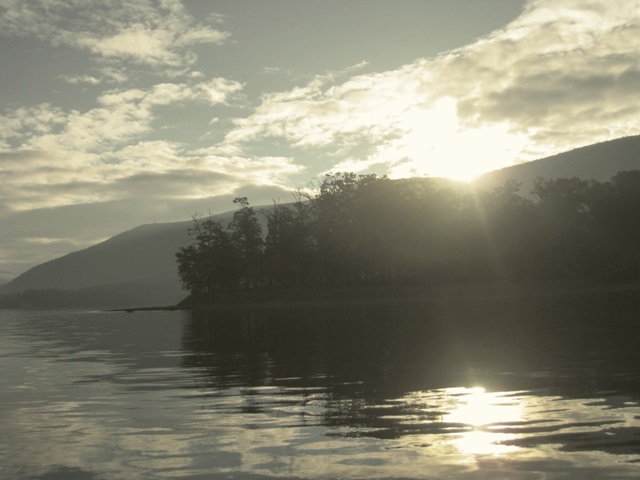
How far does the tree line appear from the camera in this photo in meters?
143

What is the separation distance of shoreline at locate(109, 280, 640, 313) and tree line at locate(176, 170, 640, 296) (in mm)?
5602

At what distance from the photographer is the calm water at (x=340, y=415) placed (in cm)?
1226

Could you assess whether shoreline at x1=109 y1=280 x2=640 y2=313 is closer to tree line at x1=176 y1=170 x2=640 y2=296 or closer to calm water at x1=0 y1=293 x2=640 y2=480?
tree line at x1=176 y1=170 x2=640 y2=296

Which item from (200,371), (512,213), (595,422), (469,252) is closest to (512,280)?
(469,252)

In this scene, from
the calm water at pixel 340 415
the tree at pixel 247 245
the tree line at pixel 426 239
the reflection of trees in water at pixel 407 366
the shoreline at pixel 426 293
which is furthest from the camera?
the tree at pixel 247 245

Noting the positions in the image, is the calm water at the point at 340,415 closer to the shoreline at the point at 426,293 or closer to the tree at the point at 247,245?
the shoreline at the point at 426,293

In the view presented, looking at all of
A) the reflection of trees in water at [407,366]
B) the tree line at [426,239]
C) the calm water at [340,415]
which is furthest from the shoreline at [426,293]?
the calm water at [340,415]

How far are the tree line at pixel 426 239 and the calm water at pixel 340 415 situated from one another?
113 metres

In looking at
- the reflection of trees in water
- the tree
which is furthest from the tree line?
the reflection of trees in water

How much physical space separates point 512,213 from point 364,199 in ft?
120

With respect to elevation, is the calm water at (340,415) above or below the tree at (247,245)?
below

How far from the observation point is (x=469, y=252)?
148 m

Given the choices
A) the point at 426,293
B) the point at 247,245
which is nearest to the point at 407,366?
the point at 426,293

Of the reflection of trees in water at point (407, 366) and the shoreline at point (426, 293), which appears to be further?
the shoreline at point (426, 293)
